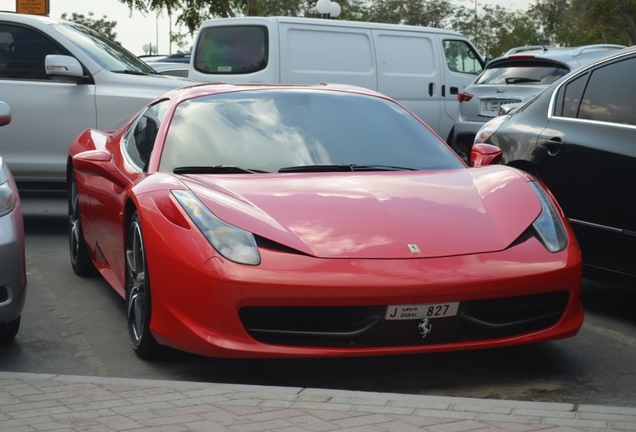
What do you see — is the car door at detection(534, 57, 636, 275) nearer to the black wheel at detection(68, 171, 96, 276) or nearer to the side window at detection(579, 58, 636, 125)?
the side window at detection(579, 58, 636, 125)

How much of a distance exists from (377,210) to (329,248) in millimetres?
423

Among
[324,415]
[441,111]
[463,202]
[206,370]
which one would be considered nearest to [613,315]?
[463,202]

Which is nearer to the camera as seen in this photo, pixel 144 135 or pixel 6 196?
pixel 6 196

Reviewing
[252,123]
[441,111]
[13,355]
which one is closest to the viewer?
[13,355]

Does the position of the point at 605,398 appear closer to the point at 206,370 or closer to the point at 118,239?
the point at 206,370

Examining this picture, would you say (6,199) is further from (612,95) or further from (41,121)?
(41,121)

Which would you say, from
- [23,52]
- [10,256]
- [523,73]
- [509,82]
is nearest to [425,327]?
[10,256]

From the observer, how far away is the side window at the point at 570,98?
6883 mm

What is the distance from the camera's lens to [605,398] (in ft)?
16.0

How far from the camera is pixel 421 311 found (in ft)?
15.8

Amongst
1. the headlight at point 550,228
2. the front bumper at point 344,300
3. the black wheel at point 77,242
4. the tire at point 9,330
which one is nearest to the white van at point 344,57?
the black wheel at point 77,242

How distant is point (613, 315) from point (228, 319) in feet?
9.12

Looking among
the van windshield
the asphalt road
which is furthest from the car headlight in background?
the van windshield

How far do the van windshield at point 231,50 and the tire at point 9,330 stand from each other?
8.93 metres
